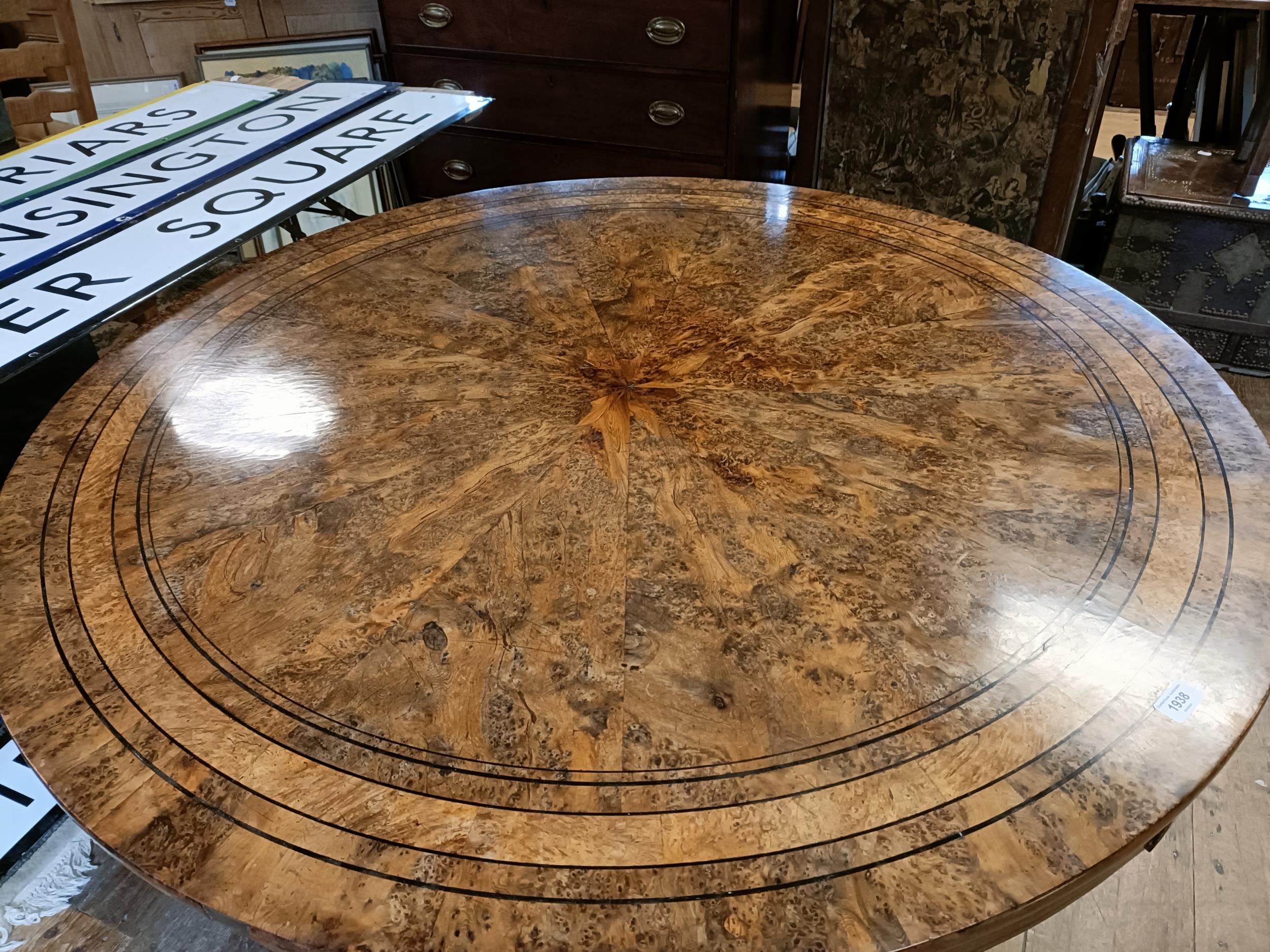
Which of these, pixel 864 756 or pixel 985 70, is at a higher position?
pixel 985 70

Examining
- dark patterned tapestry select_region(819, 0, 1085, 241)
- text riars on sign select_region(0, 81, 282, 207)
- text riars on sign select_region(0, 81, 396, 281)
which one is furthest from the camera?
dark patterned tapestry select_region(819, 0, 1085, 241)

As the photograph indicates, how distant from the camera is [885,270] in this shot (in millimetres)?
1418

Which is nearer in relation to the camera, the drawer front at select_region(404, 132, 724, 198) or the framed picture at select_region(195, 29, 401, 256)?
the drawer front at select_region(404, 132, 724, 198)

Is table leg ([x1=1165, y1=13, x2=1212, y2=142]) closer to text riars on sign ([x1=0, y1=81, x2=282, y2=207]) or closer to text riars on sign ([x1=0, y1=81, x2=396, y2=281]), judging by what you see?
text riars on sign ([x1=0, y1=81, x2=396, y2=281])

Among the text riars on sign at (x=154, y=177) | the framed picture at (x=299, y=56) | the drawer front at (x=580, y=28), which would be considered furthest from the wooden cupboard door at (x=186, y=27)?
the text riars on sign at (x=154, y=177)

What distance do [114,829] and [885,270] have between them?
49.0 inches

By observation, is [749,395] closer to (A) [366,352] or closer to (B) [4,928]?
(A) [366,352]

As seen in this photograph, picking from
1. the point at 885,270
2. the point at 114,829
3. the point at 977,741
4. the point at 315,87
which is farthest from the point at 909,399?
the point at 315,87

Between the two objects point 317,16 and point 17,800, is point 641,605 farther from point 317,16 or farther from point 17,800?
point 317,16

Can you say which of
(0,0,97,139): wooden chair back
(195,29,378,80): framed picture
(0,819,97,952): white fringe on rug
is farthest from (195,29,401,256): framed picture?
(0,819,97,952): white fringe on rug

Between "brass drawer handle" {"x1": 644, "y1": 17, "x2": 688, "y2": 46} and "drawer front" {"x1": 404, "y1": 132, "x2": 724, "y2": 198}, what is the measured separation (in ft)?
1.12

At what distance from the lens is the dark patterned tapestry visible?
231cm

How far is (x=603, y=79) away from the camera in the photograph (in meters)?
2.71

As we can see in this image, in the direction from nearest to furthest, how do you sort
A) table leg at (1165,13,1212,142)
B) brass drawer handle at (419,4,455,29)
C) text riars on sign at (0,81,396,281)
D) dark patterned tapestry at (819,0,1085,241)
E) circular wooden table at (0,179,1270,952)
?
circular wooden table at (0,179,1270,952)
text riars on sign at (0,81,396,281)
dark patterned tapestry at (819,0,1085,241)
brass drawer handle at (419,4,455,29)
table leg at (1165,13,1212,142)
